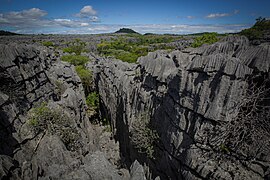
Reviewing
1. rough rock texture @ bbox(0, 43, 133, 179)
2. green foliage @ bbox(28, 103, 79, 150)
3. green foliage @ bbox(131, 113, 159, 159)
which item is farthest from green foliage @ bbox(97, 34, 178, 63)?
green foliage @ bbox(131, 113, 159, 159)

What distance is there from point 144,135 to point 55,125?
7.58 meters

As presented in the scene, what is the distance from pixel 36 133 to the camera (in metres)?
14.9

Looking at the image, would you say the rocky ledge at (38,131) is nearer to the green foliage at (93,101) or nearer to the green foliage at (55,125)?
the green foliage at (55,125)

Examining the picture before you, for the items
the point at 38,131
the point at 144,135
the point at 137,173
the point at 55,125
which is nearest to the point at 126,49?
the point at 55,125

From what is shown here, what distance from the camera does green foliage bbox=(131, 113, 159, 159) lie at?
14.3m

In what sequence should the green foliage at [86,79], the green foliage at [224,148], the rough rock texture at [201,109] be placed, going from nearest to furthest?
1. the rough rock texture at [201,109]
2. the green foliage at [224,148]
3. the green foliage at [86,79]

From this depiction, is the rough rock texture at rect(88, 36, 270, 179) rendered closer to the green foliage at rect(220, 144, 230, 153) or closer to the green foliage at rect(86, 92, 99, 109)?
the green foliage at rect(220, 144, 230, 153)

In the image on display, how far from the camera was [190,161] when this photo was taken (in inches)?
397

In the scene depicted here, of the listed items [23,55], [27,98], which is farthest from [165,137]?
[23,55]

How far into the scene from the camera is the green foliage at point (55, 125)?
15.1 metres

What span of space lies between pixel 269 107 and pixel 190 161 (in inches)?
186

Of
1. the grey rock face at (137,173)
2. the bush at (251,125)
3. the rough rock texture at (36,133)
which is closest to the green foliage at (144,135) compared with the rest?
the rough rock texture at (36,133)

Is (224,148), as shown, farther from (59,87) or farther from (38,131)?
(59,87)

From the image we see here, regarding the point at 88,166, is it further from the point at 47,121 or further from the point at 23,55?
the point at 23,55
